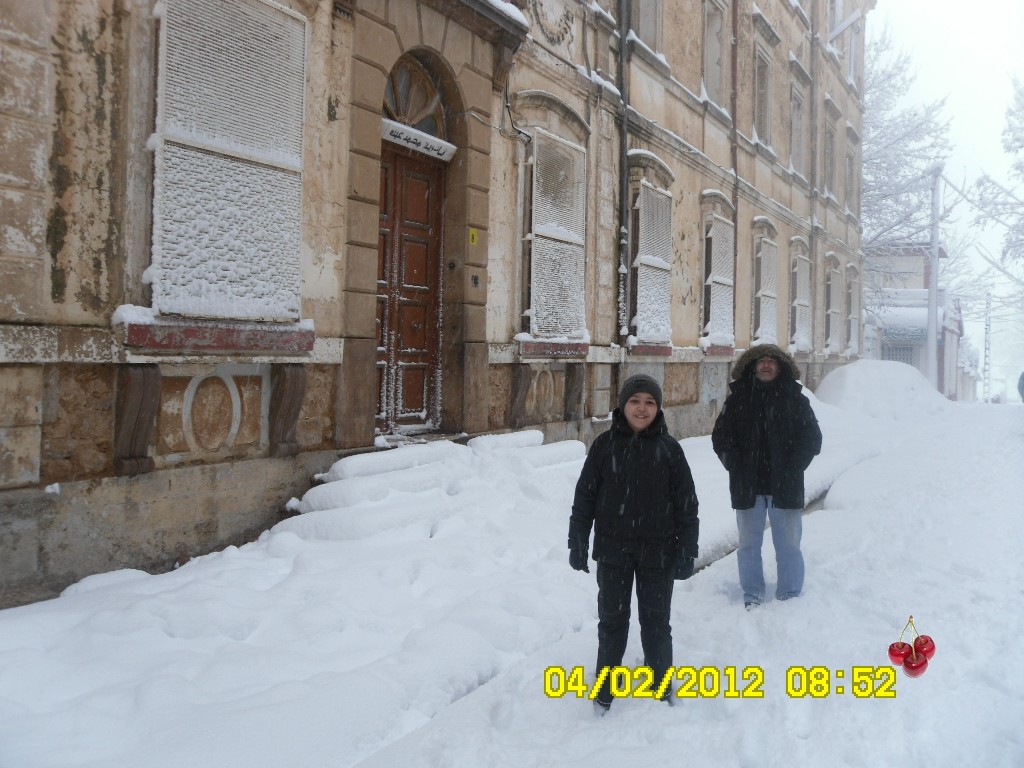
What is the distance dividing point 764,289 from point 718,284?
2602 mm

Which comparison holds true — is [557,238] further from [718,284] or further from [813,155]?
[813,155]

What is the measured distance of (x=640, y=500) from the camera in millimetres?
3000

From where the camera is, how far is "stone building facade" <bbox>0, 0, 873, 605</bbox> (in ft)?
12.4

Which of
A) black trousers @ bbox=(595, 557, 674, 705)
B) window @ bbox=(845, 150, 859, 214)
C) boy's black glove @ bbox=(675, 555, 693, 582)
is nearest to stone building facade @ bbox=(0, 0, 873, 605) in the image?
black trousers @ bbox=(595, 557, 674, 705)

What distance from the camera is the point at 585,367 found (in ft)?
27.4

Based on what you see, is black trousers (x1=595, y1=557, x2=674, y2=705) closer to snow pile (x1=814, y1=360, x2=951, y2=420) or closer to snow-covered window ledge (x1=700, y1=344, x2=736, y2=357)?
snow-covered window ledge (x1=700, y1=344, x2=736, y2=357)

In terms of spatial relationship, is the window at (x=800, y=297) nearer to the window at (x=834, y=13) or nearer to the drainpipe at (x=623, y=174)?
the window at (x=834, y=13)

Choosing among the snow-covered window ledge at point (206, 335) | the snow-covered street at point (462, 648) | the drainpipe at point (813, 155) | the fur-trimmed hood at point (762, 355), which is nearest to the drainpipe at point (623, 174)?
the snow-covered street at point (462, 648)

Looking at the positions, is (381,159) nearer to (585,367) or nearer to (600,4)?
(585,367)

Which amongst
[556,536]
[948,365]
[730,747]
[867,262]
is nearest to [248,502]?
[556,536]

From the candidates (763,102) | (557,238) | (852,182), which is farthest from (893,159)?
(557,238)

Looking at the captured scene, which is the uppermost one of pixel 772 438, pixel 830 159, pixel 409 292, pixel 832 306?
pixel 830 159

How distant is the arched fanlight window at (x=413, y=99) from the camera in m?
6.16

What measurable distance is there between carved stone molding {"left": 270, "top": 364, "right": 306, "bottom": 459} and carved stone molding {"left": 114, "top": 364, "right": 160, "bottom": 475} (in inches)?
34.2
